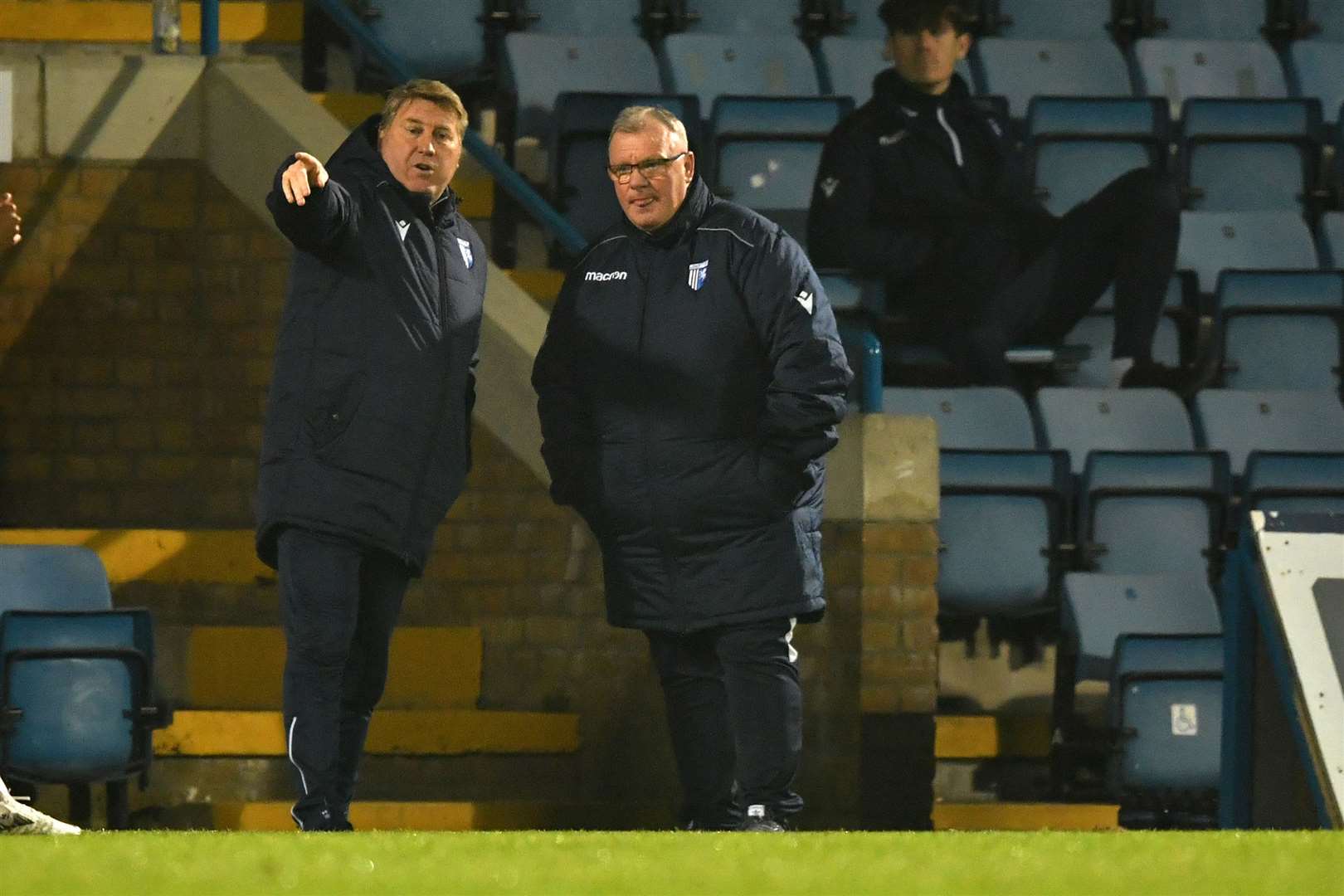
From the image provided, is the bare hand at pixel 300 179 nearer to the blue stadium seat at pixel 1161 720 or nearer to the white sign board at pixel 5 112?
the white sign board at pixel 5 112

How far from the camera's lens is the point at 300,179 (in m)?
4.33

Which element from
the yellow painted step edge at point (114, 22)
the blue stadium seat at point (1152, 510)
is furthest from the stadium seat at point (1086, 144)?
the yellow painted step edge at point (114, 22)

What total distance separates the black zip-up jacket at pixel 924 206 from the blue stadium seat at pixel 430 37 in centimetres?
142

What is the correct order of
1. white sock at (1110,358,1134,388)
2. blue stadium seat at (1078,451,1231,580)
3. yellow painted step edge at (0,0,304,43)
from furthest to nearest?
yellow painted step edge at (0,0,304,43)
white sock at (1110,358,1134,388)
blue stadium seat at (1078,451,1231,580)

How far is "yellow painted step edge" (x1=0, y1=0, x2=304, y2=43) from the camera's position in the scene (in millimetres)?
7379

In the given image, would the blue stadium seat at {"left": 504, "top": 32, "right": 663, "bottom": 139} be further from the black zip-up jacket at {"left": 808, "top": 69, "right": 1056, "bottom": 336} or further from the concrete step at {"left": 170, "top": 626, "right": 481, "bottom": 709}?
the concrete step at {"left": 170, "top": 626, "right": 481, "bottom": 709}

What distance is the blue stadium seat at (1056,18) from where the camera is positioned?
8789 mm

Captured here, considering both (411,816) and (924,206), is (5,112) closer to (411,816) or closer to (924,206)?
(411,816)

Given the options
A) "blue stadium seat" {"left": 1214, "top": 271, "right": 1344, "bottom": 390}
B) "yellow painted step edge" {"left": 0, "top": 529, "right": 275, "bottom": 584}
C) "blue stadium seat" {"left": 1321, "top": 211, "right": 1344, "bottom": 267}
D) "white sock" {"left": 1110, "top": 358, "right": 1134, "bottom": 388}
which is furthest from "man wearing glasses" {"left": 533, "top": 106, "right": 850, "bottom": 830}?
"blue stadium seat" {"left": 1321, "top": 211, "right": 1344, "bottom": 267}

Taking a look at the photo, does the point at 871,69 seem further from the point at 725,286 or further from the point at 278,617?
the point at 725,286

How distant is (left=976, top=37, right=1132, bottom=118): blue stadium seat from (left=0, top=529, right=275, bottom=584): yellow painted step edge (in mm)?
3343

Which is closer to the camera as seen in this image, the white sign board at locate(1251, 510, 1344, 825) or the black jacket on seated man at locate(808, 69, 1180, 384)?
the white sign board at locate(1251, 510, 1344, 825)

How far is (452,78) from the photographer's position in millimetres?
7730

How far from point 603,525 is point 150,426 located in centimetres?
257
